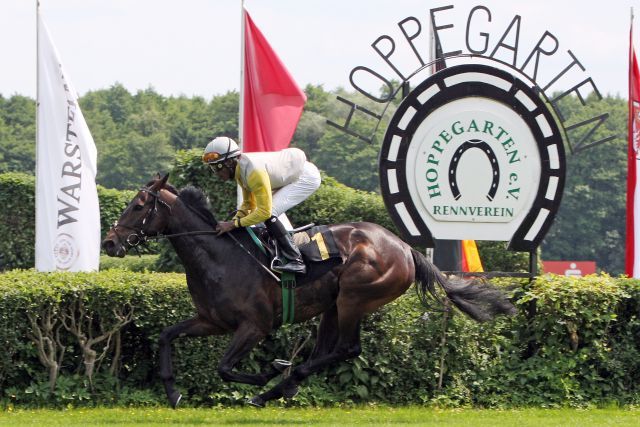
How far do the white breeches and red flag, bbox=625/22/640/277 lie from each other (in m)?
5.79

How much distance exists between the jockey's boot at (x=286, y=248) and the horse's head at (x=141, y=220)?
866mm

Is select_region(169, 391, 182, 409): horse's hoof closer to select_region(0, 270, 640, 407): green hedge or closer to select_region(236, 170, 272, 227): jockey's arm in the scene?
select_region(0, 270, 640, 407): green hedge

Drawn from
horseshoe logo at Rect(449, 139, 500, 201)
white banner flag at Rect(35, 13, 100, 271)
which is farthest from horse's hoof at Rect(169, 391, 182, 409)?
white banner flag at Rect(35, 13, 100, 271)

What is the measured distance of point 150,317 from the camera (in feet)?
34.8

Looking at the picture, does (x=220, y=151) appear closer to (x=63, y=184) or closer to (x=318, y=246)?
(x=318, y=246)

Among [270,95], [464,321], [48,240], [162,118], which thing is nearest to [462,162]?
[464,321]

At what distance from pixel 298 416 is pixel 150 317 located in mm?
1684

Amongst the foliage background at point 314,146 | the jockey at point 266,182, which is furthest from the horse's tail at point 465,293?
the foliage background at point 314,146

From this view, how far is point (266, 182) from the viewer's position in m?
9.37

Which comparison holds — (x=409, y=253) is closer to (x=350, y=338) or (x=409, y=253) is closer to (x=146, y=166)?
(x=350, y=338)

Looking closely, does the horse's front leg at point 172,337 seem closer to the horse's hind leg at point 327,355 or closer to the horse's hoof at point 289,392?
the horse's hind leg at point 327,355

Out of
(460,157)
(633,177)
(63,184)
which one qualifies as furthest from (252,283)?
(633,177)

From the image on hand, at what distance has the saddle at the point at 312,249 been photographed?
962cm

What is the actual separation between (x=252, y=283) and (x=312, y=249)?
23.0 inches
